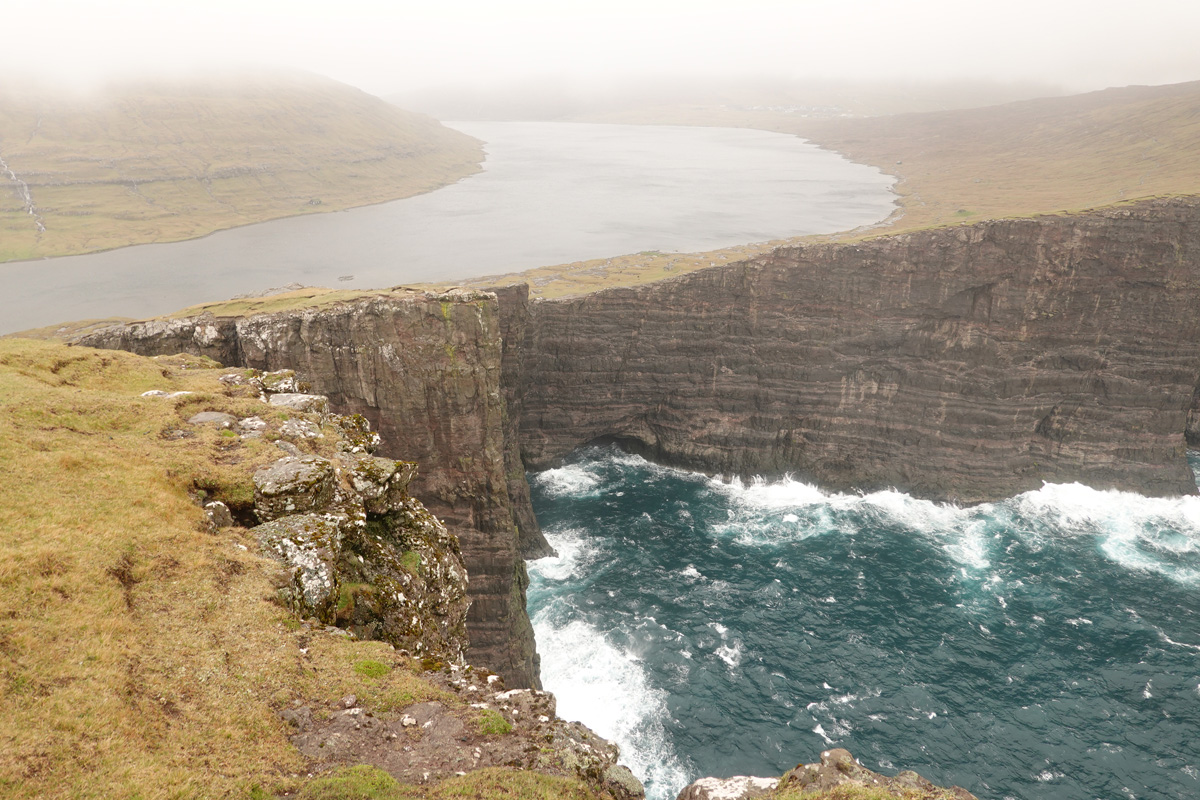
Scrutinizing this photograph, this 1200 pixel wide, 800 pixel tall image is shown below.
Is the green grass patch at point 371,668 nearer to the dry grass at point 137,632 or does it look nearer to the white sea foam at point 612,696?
the dry grass at point 137,632

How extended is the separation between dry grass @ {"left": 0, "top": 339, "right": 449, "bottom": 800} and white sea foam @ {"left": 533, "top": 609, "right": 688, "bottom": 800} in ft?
103

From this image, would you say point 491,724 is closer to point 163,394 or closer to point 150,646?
point 150,646

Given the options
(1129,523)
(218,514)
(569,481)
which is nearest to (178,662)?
(218,514)

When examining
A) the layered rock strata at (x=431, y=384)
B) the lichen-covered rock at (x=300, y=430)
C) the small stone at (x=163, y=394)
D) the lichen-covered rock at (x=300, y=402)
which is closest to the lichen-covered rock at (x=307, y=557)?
the lichen-covered rock at (x=300, y=430)

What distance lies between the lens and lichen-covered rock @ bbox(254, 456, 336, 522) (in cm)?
2206

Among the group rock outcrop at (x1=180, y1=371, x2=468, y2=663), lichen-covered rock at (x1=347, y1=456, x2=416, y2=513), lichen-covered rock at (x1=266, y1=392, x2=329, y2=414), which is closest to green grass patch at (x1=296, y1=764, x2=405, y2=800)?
rock outcrop at (x1=180, y1=371, x2=468, y2=663)

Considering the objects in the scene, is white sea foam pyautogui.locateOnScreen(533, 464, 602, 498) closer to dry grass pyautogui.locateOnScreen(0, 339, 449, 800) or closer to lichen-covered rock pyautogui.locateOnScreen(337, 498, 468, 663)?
lichen-covered rock pyautogui.locateOnScreen(337, 498, 468, 663)

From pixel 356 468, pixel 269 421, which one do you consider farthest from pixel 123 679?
pixel 269 421

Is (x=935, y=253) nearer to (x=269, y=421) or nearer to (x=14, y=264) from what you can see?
(x=269, y=421)

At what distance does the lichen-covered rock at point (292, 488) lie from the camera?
22.1 m

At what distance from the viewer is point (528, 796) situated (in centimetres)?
1411

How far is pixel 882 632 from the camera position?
54031mm

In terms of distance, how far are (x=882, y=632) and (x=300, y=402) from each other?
167 feet

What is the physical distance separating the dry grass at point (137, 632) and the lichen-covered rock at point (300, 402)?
640 centimetres
